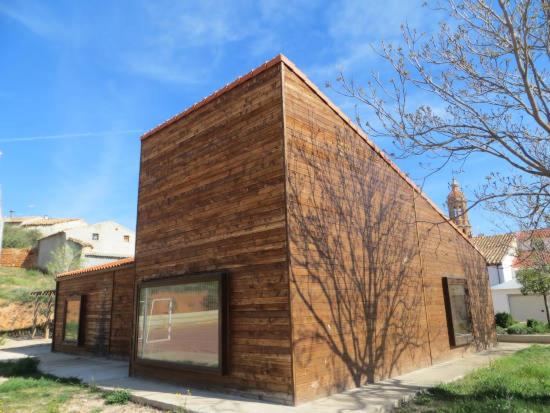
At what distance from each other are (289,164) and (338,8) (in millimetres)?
3021

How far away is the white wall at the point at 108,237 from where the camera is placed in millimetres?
35438

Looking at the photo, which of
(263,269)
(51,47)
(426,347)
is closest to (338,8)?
(263,269)

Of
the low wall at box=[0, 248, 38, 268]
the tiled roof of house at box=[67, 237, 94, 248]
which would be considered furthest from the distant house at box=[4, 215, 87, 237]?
the tiled roof of house at box=[67, 237, 94, 248]

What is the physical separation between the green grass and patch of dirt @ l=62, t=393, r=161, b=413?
19181 millimetres

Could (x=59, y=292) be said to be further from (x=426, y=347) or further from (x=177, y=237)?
(x=426, y=347)

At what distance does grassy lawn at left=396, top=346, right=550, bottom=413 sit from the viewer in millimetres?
5586

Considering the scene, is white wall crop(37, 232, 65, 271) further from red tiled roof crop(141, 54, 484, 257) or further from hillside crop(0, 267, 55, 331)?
red tiled roof crop(141, 54, 484, 257)

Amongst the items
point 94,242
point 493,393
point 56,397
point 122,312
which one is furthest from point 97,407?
point 94,242

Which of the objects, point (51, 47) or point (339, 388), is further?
point (51, 47)

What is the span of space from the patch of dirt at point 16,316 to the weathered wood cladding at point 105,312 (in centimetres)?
930

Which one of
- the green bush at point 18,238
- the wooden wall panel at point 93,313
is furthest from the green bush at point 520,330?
the green bush at point 18,238

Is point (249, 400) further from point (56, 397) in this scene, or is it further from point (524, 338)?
point (524, 338)

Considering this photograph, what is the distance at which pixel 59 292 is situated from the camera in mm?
16406

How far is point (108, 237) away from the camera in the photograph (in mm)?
37094
